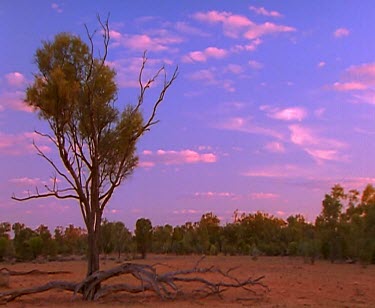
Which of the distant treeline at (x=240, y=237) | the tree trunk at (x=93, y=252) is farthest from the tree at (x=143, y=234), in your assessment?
the tree trunk at (x=93, y=252)

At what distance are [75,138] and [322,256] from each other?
128 ft

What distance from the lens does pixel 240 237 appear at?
79500 mm

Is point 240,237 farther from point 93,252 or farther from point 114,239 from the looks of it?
point 93,252

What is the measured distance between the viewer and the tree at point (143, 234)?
64.1 meters

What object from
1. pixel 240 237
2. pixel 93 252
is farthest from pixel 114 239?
pixel 93 252

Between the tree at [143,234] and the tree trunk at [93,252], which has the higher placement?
the tree at [143,234]

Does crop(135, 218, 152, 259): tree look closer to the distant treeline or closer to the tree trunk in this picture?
the distant treeline

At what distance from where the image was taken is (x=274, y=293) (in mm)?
22938

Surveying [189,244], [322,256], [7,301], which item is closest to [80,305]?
[7,301]

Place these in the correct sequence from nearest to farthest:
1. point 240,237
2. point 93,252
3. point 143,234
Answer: point 93,252 < point 143,234 < point 240,237

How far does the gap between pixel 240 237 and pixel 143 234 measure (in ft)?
62.2

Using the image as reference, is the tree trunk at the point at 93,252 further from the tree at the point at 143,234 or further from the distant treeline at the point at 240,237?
the tree at the point at 143,234

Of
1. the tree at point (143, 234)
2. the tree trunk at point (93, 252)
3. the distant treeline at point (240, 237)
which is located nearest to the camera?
the tree trunk at point (93, 252)

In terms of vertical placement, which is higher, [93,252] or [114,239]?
[114,239]
